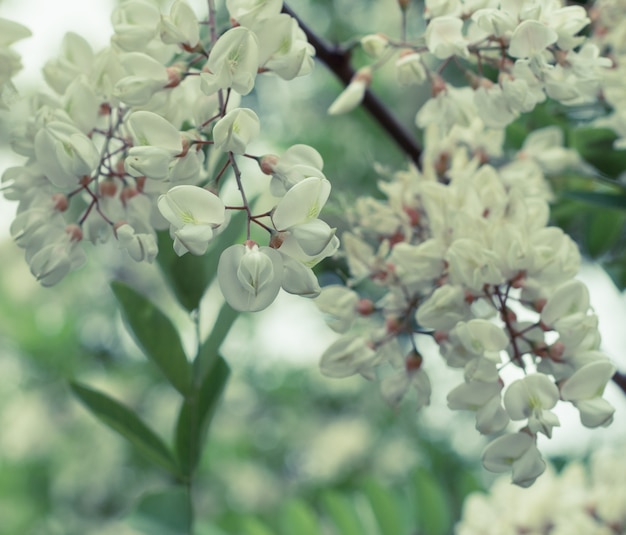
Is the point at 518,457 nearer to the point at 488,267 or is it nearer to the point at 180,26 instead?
the point at 488,267

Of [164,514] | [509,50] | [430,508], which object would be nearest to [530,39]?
[509,50]

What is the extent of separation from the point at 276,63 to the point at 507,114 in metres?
0.12

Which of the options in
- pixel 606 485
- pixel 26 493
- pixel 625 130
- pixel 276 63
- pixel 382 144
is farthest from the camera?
pixel 382 144

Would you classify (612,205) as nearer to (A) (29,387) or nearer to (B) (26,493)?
(B) (26,493)

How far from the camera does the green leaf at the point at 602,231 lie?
0.72m

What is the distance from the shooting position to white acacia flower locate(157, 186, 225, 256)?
0.30 metres

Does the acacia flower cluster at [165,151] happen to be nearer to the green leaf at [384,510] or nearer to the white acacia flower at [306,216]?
the white acacia flower at [306,216]

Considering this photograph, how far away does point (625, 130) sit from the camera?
51cm

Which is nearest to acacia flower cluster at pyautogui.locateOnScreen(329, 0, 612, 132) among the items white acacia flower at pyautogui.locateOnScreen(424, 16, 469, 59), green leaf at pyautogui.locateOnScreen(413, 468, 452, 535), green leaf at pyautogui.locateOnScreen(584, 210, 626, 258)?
white acacia flower at pyautogui.locateOnScreen(424, 16, 469, 59)

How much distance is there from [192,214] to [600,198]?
0.35m

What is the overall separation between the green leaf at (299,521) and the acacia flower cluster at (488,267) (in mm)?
382

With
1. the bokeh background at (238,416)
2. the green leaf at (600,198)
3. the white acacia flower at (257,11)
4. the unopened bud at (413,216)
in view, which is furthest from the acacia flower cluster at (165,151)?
the bokeh background at (238,416)

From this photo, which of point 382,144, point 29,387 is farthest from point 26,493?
point 382,144

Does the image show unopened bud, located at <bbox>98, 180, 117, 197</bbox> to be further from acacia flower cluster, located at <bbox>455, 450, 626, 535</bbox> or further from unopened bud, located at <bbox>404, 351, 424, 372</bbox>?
acacia flower cluster, located at <bbox>455, 450, 626, 535</bbox>
